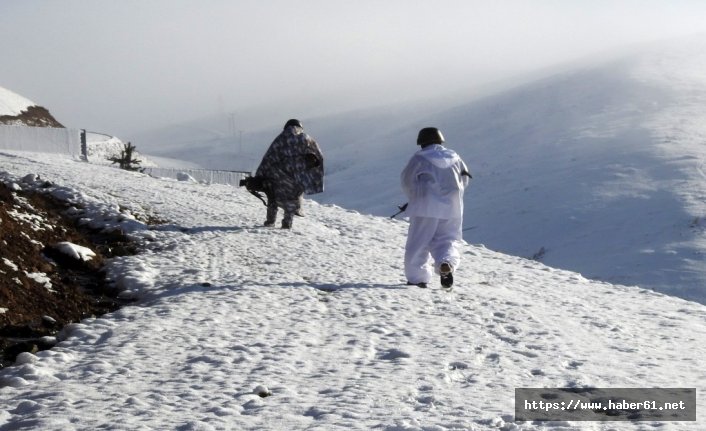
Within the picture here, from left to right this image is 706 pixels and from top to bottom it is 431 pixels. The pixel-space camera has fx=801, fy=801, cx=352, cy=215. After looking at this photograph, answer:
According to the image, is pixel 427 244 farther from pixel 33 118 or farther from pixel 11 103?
pixel 11 103

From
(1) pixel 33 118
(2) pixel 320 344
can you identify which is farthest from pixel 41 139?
(2) pixel 320 344

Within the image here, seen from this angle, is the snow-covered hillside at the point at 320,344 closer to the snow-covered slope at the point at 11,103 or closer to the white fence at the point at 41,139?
the white fence at the point at 41,139

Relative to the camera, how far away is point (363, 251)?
12.0 meters

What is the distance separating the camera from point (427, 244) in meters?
9.41

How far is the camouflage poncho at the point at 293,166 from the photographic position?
1206cm

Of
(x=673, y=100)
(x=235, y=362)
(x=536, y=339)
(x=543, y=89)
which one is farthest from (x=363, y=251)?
(x=543, y=89)

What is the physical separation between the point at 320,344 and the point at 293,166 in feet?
18.8

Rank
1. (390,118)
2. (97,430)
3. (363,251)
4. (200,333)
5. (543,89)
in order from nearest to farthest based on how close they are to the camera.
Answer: (97,430), (200,333), (363,251), (543,89), (390,118)

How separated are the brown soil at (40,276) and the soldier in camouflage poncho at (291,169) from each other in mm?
2778

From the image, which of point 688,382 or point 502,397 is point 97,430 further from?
point 688,382

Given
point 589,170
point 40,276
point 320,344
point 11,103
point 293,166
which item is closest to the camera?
point 320,344

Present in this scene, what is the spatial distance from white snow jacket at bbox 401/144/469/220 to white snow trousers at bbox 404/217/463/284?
0.12m

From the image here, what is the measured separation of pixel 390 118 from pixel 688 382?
116 meters

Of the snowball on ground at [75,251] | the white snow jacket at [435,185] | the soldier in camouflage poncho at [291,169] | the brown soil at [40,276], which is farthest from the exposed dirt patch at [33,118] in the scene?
the white snow jacket at [435,185]
